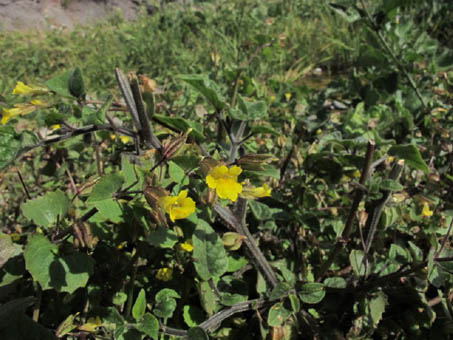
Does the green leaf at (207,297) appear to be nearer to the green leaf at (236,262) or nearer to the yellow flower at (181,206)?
the green leaf at (236,262)

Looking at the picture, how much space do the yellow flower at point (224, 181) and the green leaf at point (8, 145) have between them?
1.22 feet

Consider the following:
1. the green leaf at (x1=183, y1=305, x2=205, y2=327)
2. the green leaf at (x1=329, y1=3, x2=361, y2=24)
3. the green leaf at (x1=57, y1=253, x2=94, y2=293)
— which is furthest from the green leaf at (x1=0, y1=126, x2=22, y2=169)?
the green leaf at (x1=329, y1=3, x2=361, y2=24)

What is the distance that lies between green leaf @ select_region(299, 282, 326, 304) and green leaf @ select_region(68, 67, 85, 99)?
29.7 inches

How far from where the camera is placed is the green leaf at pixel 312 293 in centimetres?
95

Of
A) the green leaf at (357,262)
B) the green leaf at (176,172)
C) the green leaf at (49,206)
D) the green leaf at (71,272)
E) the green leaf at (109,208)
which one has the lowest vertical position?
the green leaf at (357,262)

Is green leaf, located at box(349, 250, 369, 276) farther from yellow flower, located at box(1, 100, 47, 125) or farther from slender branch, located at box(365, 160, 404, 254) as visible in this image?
yellow flower, located at box(1, 100, 47, 125)

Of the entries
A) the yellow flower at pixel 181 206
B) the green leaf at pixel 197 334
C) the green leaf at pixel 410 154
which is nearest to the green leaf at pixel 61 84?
the yellow flower at pixel 181 206

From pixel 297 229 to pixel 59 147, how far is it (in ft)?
3.06

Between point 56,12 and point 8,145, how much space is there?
7.97 m

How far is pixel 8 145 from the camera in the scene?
0.69 metres

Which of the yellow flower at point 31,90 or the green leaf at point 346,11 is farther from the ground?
the yellow flower at point 31,90

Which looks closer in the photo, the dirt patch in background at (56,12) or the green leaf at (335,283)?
the green leaf at (335,283)

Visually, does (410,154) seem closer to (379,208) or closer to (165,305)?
(379,208)

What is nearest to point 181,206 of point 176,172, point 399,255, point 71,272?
point 176,172
